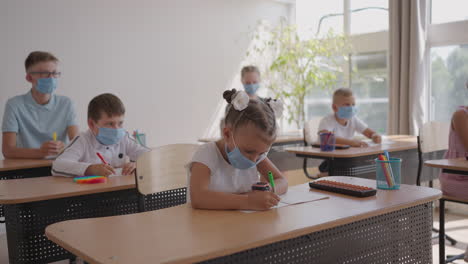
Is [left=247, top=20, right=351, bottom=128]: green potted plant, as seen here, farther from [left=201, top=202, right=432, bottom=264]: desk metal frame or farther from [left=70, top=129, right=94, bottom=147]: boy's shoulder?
[left=201, top=202, right=432, bottom=264]: desk metal frame

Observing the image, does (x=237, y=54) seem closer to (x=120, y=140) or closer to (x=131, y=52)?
(x=131, y=52)

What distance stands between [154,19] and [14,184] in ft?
11.1

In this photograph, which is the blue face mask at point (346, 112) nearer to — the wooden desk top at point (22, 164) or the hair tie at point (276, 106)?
the hair tie at point (276, 106)

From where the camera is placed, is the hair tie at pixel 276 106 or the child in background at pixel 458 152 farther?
the child in background at pixel 458 152


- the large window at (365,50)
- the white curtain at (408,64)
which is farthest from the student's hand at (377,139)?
the large window at (365,50)

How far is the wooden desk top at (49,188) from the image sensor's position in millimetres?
2008

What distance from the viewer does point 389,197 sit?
1813 millimetres

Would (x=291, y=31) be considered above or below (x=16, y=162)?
above

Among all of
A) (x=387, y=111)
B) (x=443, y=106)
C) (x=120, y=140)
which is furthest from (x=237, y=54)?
(x=120, y=140)

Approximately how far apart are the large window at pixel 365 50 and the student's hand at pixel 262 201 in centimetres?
380

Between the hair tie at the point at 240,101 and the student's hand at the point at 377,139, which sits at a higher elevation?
the hair tie at the point at 240,101

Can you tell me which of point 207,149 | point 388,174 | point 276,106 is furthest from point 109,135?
point 388,174

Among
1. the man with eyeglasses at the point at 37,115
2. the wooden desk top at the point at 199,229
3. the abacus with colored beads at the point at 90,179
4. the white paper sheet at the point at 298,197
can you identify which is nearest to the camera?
the wooden desk top at the point at 199,229

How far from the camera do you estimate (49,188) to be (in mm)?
2211
